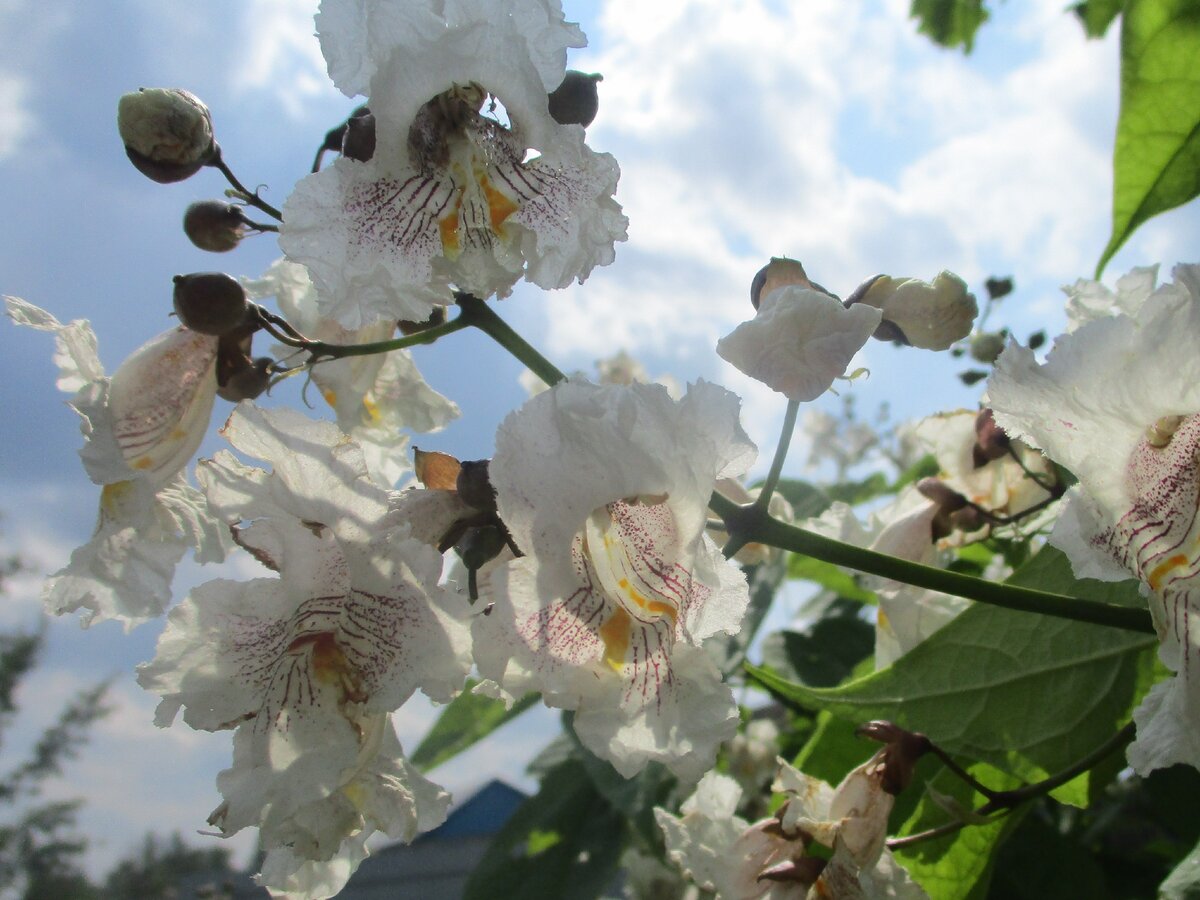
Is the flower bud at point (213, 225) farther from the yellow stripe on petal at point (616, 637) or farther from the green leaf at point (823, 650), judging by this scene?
the green leaf at point (823, 650)

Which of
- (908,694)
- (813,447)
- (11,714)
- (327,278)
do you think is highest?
(11,714)

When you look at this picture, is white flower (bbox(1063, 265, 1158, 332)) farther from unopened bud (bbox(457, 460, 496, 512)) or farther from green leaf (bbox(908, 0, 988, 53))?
green leaf (bbox(908, 0, 988, 53))

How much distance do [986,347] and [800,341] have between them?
1.09 metres

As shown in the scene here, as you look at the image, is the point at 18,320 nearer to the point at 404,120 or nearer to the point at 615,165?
the point at 404,120

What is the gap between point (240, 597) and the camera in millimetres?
655

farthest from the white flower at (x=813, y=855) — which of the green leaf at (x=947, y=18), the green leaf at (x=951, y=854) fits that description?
the green leaf at (x=947, y=18)

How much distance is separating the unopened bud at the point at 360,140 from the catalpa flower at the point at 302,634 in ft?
0.68

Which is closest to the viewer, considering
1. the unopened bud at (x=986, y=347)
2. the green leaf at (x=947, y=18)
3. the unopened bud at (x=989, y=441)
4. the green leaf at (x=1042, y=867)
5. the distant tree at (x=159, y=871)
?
the unopened bud at (x=989, y=441)

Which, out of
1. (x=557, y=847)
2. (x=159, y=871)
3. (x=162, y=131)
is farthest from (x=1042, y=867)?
(x=159, y=871)

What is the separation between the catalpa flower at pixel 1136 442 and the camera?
2.06 feet

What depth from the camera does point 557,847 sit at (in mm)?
1839

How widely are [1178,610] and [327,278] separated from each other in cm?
62

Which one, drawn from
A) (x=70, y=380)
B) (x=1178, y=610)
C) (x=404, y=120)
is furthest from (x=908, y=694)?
(x=70, y=380)

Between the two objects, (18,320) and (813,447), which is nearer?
(18,320)
